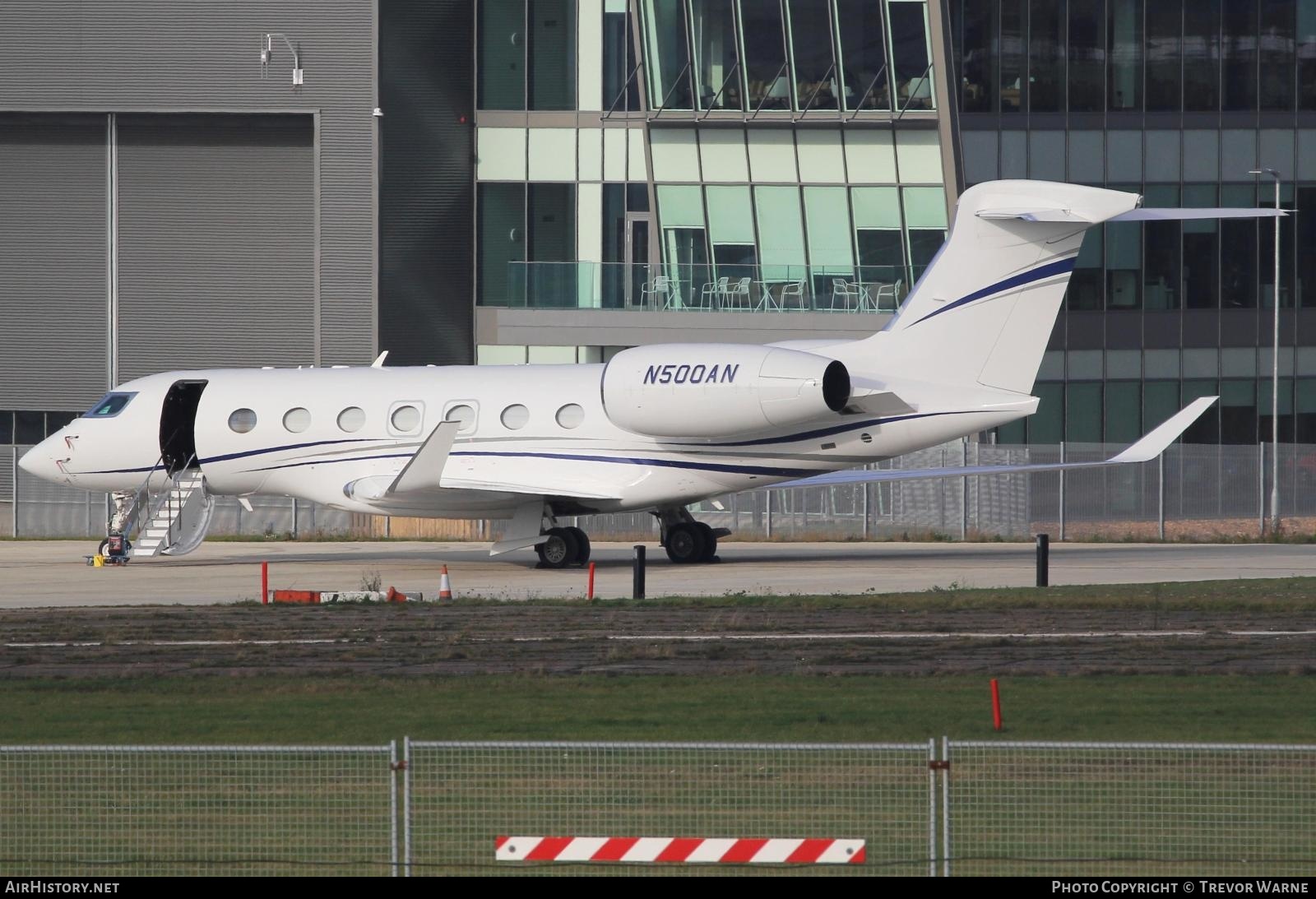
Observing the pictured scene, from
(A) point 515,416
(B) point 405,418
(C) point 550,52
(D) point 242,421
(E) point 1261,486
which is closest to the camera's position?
(A) point 515,416

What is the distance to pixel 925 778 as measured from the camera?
11141 mm

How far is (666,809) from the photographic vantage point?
9.84 metres

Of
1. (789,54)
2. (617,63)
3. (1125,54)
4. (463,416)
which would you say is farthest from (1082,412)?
(463,416)

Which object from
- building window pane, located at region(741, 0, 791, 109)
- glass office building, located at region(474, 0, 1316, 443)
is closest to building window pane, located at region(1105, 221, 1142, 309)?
glass office building, located at region(474, 0, 1316, 443)

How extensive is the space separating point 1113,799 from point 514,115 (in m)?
44.6

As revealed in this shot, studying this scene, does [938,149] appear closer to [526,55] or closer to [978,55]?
[978,55]

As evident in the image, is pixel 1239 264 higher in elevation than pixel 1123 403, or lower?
higher

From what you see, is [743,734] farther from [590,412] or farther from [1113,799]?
[590,412]

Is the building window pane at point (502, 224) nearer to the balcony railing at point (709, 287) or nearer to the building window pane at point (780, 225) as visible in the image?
the balcony railing at point (709, 287)

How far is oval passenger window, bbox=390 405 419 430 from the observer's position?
2945 cm

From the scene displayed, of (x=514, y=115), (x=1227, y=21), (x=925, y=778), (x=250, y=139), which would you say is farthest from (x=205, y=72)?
(x=925, y=778)

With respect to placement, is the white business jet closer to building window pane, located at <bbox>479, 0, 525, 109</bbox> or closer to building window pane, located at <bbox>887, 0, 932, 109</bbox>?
building window pane, located at <bbox>887, 0, 932, 109</bbox>

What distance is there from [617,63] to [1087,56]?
1360 cm

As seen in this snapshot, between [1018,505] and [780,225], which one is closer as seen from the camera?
[1018,505]
